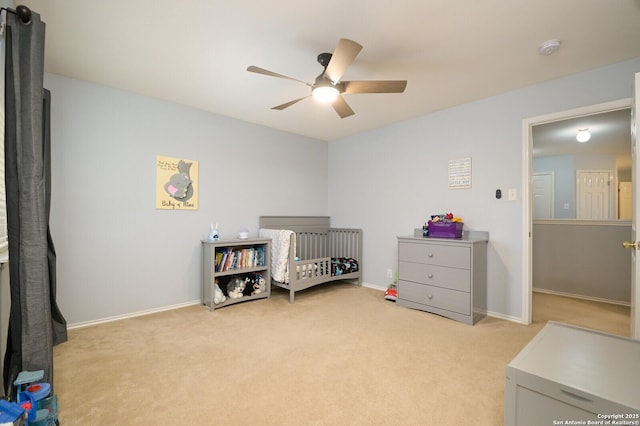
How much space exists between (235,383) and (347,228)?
302 centimetres

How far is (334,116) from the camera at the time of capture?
3623 mm

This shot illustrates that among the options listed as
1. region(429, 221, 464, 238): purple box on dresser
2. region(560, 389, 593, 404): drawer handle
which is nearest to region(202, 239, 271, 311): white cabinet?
region(429, 221, 464, 238): purple box on dresser

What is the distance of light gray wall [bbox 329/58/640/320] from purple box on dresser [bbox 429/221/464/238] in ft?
0.69

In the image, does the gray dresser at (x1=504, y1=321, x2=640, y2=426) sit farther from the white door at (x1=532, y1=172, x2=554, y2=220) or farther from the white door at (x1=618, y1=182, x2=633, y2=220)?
the white door at (x1=618, y1=182, x2=633, y2=220)

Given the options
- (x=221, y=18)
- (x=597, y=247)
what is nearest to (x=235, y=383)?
(x=221, y=18)

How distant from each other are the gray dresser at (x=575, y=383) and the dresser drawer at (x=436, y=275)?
144cm

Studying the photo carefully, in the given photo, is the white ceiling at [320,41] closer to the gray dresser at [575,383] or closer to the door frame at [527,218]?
the door frame at [527,218]

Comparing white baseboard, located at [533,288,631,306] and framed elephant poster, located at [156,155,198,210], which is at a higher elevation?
framed elephant poster, located at [156,155,198,210]

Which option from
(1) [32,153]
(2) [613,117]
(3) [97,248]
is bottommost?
(3) [97,248]

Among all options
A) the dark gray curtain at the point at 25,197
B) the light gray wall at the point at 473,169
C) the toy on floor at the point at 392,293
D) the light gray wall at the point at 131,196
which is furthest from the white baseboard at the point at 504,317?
the dark gray curtain at the point at 25,197

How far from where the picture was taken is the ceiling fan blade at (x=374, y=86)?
1.99 meters

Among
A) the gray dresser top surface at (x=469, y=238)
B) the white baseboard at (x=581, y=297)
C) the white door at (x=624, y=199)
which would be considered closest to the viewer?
the gray dresser top surface at (x=469, y=238)

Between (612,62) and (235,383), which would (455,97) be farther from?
(235,383)

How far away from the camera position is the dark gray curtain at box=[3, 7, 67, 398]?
55.6 inches
